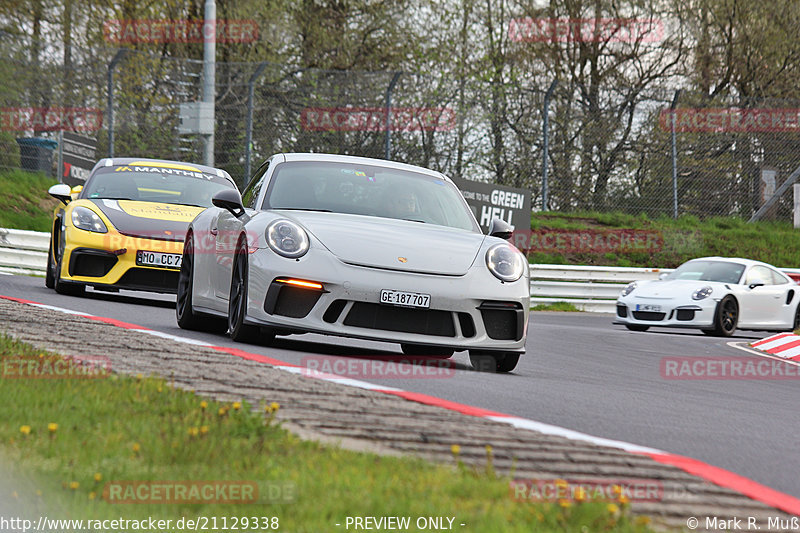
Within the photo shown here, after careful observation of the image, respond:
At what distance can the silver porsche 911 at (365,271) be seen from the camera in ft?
23.1

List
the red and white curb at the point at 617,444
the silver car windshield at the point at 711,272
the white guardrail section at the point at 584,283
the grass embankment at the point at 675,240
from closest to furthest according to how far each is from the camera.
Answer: the red and white curb at the point at 617,444 < the silver car windshield at the point at 711,272 < the white guardrail section at the point at 584,283 < the grass embankment at the point at 675,240

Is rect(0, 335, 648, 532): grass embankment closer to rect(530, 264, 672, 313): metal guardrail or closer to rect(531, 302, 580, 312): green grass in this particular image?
rect(531, 302, 580, 312): green grass

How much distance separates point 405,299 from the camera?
7027 mm

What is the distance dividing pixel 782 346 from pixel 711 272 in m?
3.65

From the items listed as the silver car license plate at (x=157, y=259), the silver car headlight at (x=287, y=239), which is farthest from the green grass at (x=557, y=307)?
the silver car headlight at (x=287, y=239)

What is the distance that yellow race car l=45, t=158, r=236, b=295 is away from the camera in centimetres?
1120

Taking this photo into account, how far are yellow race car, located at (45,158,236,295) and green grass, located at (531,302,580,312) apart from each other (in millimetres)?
10426

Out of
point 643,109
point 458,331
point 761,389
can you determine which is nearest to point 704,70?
point 643,109

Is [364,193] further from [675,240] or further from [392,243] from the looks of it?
[675,240]

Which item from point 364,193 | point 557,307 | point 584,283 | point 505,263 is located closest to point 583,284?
point 584,283

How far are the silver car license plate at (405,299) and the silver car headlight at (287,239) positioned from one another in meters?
0.59

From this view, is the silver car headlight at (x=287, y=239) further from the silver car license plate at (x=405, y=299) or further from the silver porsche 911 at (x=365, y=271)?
the silver car license plate at (x=405, y=299)

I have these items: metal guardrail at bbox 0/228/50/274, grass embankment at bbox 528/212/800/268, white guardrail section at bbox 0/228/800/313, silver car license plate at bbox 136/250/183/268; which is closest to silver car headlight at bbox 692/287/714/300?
white guardrail section at bbox 0/228/800/313

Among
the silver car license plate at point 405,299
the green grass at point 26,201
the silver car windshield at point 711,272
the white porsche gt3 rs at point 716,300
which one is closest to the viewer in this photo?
the silver car license plate at point 405,299
